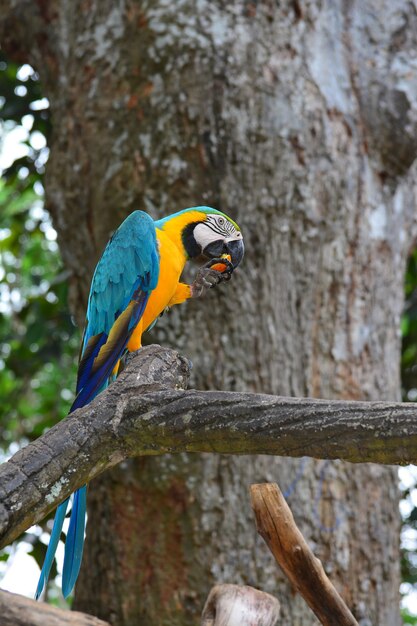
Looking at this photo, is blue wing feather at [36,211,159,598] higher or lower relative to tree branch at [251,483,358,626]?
higher

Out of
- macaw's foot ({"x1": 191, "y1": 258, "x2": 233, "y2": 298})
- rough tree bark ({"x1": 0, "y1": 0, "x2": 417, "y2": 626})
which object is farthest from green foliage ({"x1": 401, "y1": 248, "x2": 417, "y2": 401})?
macaw's foot ({"x1": 191, "y1": 258, "x2": 233, "y2": 298})

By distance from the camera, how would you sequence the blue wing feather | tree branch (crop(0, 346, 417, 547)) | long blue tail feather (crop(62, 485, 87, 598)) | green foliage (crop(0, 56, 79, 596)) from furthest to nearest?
1. green foliage (crop(0, 56, 79, 596))
2. the blue wing feather
3. long blue tail feather (crop(62, 485, 87, 598))
4. tree branch (crop(0, 346, 417, 547))

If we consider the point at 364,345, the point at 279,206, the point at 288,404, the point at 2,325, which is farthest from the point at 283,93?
the point at 2,325

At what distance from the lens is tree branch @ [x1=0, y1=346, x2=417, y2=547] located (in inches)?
38.1

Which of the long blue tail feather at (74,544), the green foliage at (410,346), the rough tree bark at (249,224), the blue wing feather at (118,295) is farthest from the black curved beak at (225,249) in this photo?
the green foliage at (410,346)

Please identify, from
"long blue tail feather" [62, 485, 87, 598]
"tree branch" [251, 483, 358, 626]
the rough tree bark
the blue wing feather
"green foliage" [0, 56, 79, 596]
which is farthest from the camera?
"green foliage" [0, 56, 79, 596]

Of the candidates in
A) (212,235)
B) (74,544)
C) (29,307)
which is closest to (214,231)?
(212,235)

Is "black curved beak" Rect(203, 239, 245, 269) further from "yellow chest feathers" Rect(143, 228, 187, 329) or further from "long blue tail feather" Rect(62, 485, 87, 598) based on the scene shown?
"long blue tail feather" Rect(62, 485, 87, 598)

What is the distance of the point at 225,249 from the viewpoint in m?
1.90

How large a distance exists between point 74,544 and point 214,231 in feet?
2.62

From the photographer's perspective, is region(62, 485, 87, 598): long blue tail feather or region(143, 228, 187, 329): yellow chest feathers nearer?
region(62, 485, 87, 598): long blue tail feather

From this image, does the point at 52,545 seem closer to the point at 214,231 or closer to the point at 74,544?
the point at 74,544

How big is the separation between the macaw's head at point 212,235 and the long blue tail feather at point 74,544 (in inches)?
26.5

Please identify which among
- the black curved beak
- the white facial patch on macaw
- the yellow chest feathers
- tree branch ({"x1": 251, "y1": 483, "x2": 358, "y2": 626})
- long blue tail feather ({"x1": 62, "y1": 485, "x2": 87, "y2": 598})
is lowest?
long blue tail feather ({"x1": 62, "y1": 485, "x2": 87, "y2": 598})
